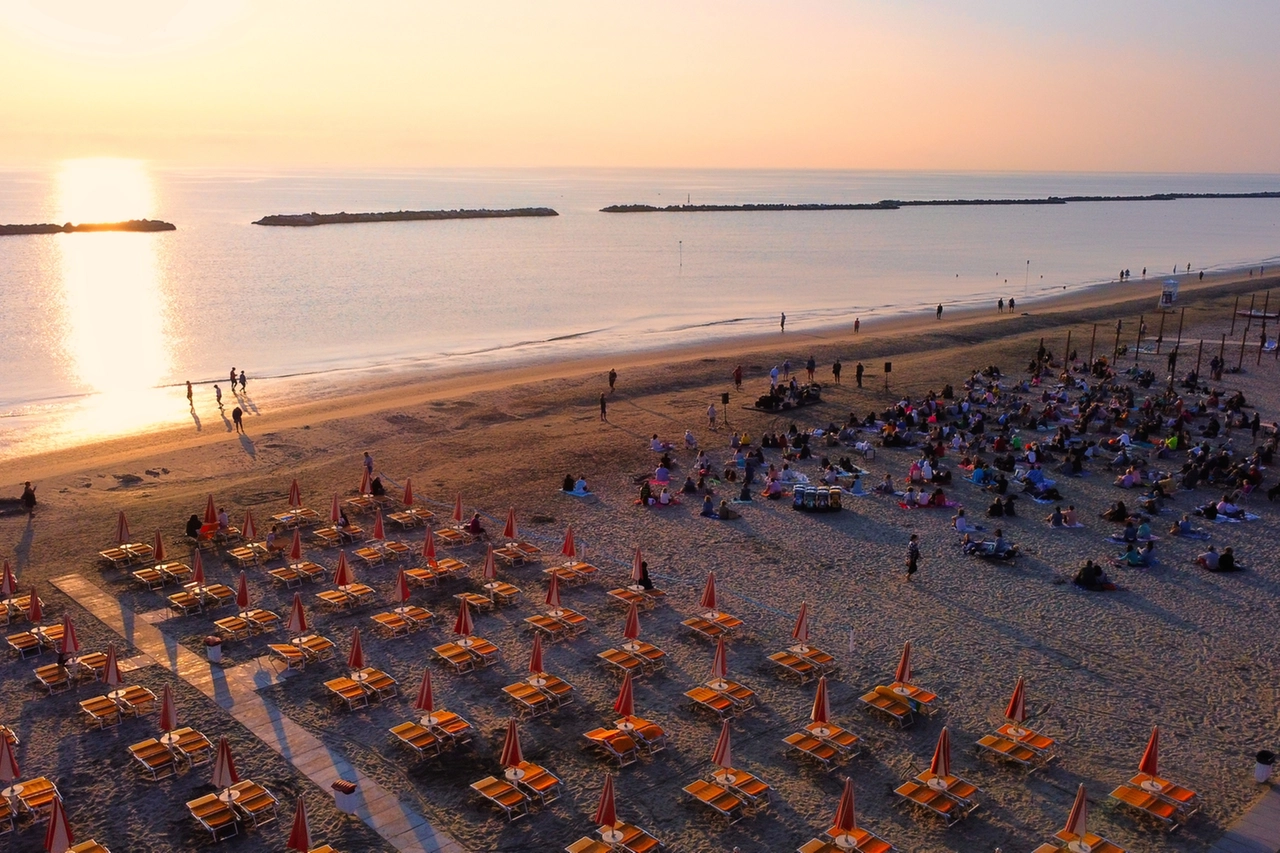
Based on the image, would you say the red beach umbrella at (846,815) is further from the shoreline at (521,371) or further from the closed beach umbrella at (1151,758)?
the shoreline at (521,371)

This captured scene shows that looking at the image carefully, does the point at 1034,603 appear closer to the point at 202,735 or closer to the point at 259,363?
the point at 202,735

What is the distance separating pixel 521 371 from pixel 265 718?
3349 centimetres

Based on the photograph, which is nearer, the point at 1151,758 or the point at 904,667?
the point at 1151,758

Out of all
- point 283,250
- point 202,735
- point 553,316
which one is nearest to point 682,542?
point 202,735

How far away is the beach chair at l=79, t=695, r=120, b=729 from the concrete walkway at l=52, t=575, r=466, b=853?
129cm

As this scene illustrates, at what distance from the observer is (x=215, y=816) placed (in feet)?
38.6

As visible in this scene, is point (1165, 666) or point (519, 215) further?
point (519, 215)

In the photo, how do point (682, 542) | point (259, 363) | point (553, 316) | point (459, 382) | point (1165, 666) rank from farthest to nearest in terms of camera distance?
point (553, 316)
point (259, 363)
point (459, 382)
point (682, 542)
point (1165, 666)

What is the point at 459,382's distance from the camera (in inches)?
1743

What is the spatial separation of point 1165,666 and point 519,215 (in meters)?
182

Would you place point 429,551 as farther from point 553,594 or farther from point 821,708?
point 821,708

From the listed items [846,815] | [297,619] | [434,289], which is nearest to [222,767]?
[297,619]

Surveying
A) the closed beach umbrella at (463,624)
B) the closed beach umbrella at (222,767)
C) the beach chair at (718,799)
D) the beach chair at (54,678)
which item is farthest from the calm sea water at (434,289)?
the beach chair at (718,799)

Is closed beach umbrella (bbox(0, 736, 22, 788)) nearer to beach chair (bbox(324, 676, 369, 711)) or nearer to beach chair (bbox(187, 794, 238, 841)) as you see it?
beach chair (bbox(187, 794, 238, 841))
